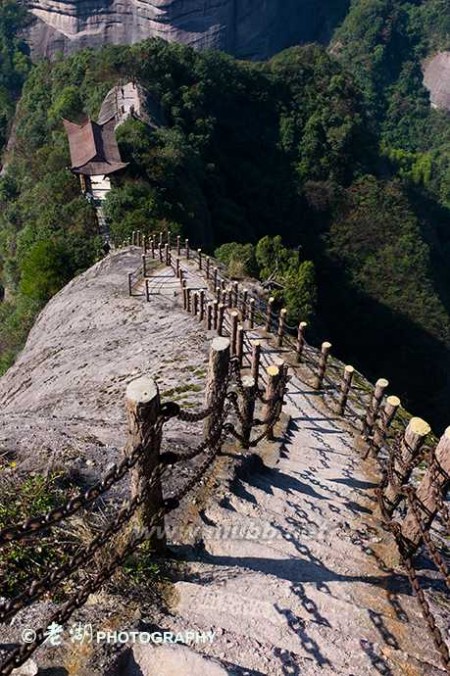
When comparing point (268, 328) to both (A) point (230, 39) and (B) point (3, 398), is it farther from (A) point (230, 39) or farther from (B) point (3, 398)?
(A) point (230, 39)

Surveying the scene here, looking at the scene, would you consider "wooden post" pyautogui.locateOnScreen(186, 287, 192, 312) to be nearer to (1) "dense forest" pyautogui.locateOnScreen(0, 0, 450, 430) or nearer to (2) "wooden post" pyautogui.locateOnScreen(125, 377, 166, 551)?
(1) "dense forest" pyautogui.locateOnScreen(0, 0, 450, 430)

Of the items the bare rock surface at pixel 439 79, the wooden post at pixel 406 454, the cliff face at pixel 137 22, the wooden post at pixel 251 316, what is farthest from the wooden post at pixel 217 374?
the bare rock surface at pixel 439 79

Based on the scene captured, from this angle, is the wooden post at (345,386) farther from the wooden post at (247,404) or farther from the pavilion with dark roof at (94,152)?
the pavilion with dark roof at (94,152)

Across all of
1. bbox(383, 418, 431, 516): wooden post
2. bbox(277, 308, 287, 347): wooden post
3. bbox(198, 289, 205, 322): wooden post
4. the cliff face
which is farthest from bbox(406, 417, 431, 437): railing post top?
the cliff face

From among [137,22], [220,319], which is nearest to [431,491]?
[220,319]

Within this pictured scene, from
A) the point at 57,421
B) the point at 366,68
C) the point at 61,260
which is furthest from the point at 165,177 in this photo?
the point at 366,68

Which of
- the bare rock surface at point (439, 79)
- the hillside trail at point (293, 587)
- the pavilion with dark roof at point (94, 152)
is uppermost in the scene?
the bare rock surface at point (439, 79)

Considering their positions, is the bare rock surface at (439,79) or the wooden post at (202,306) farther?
the bare rock surface at (439,79)
